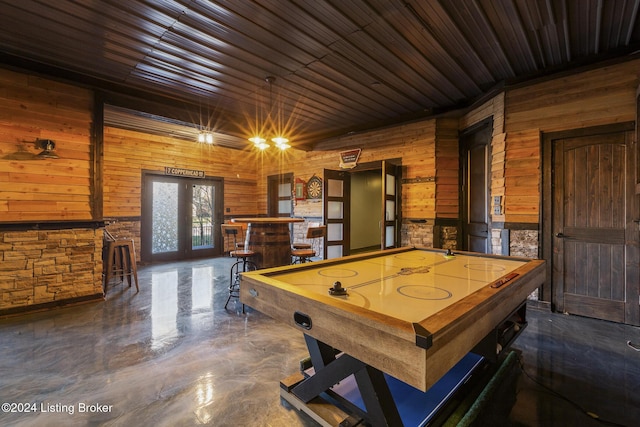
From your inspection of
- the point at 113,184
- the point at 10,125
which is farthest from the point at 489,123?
the point at 113,184

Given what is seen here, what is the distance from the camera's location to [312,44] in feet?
10.0

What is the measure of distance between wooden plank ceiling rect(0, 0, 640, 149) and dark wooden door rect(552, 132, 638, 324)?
3.45 feet

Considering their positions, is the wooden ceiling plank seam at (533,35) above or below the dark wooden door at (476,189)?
above

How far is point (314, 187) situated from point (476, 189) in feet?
12.0

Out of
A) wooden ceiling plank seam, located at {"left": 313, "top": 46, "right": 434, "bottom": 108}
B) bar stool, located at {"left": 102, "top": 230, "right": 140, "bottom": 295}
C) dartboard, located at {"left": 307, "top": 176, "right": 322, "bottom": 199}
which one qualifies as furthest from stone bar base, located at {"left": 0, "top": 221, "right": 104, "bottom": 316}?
dartboard, located at {"left": 307, "top": 176, "right": 322, "bottom": 199}

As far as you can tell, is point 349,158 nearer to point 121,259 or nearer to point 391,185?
point 391,185

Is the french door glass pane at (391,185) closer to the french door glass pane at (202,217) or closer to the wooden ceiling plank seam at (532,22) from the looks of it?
the wooden ceiling plank seam at (532,22)

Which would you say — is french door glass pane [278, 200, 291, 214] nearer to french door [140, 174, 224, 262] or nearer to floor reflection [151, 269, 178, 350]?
french door [140, 174, 224, 262]

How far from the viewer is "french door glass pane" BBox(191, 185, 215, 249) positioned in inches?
296

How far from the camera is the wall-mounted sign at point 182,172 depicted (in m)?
6.96

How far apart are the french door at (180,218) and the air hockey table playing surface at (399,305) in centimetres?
612

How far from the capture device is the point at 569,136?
3.55 meters

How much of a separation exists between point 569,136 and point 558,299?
2.04 metres

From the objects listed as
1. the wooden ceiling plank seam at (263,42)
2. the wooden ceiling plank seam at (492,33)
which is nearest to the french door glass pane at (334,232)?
the wooden ceiling plank seam at (263,42)
